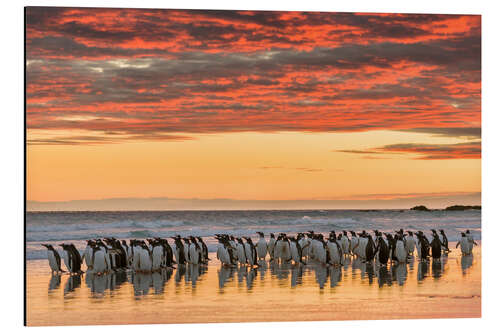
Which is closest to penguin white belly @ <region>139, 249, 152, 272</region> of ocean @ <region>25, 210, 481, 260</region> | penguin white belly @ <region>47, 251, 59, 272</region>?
penguin white belly @ <region>47, 251, 59, 272</region>

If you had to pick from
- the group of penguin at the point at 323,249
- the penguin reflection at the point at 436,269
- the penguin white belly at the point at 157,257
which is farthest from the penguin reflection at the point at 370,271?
the penguin white belly at the point at 157,257

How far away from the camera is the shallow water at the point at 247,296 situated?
11438 mm

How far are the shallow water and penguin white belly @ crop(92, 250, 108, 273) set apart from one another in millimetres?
270

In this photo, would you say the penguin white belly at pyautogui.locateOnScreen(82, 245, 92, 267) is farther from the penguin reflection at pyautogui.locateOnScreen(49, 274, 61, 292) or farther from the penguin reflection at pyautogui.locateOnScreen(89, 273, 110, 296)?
the penguin reflection at pyautogui.locateOnScreen(49, 274, 61, 292)

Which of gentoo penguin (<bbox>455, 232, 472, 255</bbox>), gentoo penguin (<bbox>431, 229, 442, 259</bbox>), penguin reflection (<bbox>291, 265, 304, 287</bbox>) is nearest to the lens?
Answer: penguin reflection (<bbox>291, 265, 304, 287</bbox>)

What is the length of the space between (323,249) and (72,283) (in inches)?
204

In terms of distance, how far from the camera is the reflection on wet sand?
521 inches

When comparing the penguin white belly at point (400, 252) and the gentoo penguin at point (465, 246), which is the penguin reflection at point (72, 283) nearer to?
the penguin white belly at point (400, 252)

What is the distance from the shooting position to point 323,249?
16453 millimetres

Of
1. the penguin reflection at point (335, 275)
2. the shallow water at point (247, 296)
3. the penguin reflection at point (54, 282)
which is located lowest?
the shallow water at point (247, 296)

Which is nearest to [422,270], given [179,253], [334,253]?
[334,253]

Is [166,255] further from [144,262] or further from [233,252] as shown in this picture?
[233,252]

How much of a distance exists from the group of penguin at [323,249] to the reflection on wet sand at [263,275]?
0.25m
